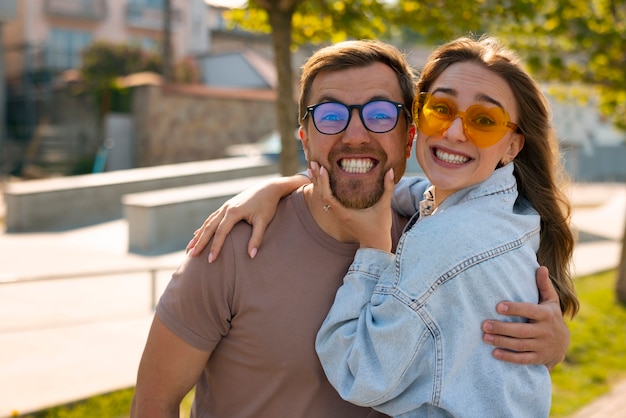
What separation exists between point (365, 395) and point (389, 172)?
0.82 meters

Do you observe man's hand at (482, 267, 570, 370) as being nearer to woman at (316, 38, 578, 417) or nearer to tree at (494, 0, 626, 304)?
woman at (316, 38, 578, 417)

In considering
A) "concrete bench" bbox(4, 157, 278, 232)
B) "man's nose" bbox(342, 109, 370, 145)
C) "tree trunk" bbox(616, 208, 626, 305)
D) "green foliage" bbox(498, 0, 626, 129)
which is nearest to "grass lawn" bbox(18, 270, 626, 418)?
"tree trunk" bbox(616, 208, 626, 305)

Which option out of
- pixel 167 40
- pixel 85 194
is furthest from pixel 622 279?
pixel 167 40

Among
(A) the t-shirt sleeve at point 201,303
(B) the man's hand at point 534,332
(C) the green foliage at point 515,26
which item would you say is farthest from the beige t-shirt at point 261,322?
(C) the green foliage at point 515,26

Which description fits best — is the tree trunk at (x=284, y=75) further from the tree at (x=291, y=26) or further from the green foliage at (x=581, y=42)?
the green foliage at (x=581, y=42)

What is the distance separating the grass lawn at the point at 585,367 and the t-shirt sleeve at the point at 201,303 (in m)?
2.97

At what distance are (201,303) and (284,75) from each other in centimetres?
450

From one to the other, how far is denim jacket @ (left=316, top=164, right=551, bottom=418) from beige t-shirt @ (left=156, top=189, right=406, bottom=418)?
0.42 ft

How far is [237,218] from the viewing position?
8.54 ft

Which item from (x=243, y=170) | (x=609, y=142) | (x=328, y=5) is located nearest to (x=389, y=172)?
(x=328, y=5)

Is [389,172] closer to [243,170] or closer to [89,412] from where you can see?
[89,412]

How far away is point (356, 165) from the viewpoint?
8.38 ft

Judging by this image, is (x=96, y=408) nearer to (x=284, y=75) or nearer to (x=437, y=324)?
(x=284, y=75)

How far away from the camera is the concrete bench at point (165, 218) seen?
11.8m
